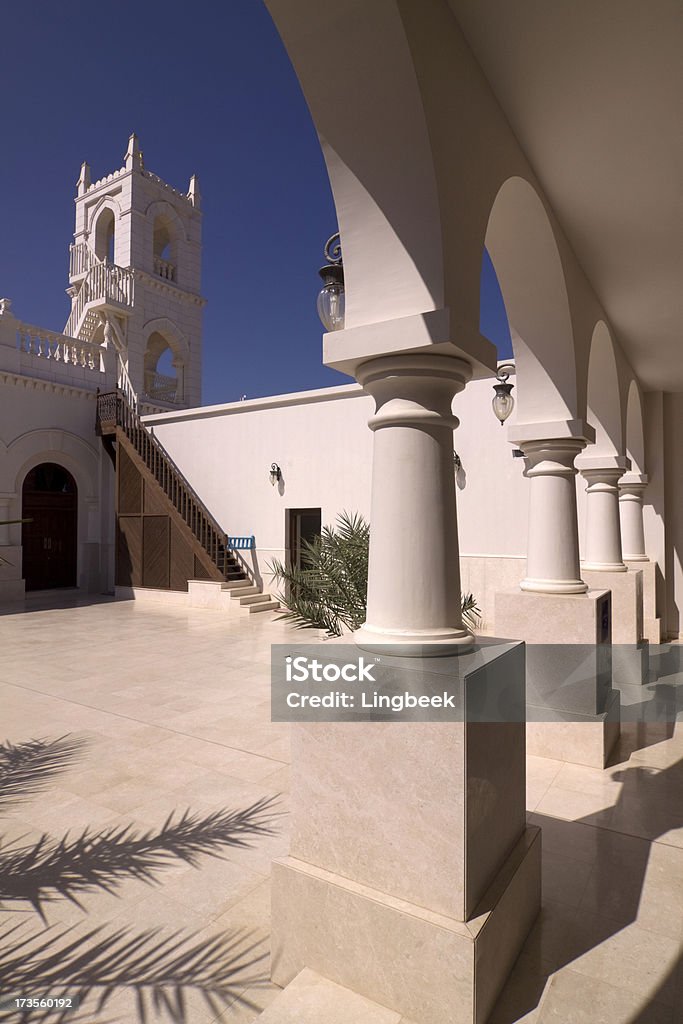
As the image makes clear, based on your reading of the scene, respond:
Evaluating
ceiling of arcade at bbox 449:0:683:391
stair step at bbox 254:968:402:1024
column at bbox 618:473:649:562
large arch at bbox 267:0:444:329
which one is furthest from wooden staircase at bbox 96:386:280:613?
large arch at bbox 267:0:444:329

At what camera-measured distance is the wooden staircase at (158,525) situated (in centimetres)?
1181

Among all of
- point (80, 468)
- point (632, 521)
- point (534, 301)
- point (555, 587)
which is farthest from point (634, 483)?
point (80, 468)

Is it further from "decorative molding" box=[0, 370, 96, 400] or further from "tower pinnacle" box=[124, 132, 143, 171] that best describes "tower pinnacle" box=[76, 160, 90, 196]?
Result: "decorative molding" box=[0, 370, 96, 400]

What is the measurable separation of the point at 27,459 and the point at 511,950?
1339 centimetres

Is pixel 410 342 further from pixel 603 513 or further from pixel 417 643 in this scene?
pixel 603 513

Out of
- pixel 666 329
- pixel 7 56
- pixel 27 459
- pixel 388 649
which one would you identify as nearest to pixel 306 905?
pixel 388 649

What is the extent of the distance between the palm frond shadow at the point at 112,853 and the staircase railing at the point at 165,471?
8663 mm

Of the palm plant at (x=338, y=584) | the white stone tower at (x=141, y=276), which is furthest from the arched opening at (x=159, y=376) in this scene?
the palm plant at (x=338, y=584)

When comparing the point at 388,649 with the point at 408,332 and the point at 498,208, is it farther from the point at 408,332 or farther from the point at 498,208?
the point at 498,208

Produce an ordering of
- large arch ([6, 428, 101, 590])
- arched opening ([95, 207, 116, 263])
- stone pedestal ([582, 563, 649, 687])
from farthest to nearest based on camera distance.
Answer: arched opening ([95, 207, 116, 263]) → large arch ([6, 428, 101, 590]) → stone pedestal ([582, 563, 649, 687])

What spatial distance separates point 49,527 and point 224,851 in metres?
12.7

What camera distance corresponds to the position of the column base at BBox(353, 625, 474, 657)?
200cm

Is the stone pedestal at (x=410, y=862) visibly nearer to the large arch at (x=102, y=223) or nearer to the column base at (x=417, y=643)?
the column base at (x=417, y=643)

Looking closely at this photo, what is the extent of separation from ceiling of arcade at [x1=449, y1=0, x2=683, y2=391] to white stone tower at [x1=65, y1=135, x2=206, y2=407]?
50.8ft
